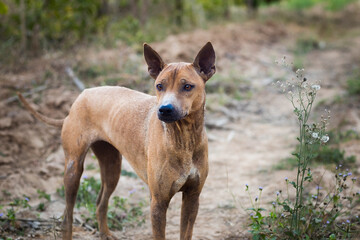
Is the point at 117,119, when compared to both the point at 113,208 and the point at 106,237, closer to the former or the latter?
the point at 106,237

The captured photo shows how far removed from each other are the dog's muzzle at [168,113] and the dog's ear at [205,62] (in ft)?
1.79

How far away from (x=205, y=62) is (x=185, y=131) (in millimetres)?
596

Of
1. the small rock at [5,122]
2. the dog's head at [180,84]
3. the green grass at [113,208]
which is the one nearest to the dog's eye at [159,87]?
the dog's head at [180,84]

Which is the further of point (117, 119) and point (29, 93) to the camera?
point (29, 93)

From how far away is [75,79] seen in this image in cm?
792

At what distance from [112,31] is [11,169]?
6.23m

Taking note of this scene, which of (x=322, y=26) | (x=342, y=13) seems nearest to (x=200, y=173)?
(x=322, y=26)

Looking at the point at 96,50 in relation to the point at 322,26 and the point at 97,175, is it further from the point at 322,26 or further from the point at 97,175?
the point at 322,26

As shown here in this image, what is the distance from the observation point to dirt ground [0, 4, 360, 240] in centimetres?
508

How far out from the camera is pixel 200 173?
11.1ft

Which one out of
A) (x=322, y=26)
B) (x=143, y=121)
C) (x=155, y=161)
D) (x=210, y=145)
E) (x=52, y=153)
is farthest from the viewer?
(x=322, y=26)

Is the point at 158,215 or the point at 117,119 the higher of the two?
the point at 117,119

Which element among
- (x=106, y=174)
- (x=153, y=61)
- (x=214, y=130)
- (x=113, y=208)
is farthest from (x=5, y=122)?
(x=153, y=61)

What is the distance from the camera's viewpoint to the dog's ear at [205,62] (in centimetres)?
335
